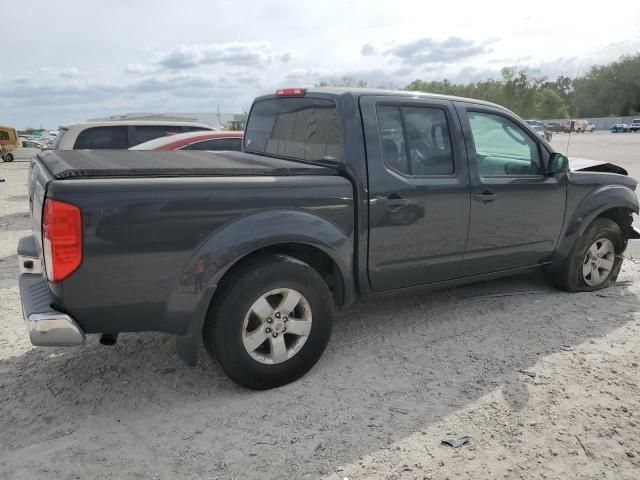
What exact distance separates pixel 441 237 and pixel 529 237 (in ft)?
3.42

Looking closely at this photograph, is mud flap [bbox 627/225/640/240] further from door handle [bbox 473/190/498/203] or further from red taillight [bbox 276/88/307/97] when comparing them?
red taillight [bbox 276/88/307/97]

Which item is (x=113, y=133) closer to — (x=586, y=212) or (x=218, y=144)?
(x=218, y=144)

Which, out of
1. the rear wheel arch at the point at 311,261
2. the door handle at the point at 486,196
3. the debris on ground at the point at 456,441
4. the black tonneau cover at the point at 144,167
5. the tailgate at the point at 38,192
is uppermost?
the black tonneau cover at the point at 144,167

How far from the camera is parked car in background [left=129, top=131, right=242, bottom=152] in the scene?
7074mm

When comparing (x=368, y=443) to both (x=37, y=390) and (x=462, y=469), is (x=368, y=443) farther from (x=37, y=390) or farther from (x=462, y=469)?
(x=37, y=390)

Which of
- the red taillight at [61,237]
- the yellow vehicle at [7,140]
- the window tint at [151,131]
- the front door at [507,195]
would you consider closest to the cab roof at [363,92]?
the front door at [507,195]

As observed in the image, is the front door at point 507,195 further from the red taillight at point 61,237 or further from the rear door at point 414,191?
the red taillight at point 61,237

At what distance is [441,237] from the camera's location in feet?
12.5

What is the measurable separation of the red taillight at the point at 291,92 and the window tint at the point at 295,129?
0.12 ft

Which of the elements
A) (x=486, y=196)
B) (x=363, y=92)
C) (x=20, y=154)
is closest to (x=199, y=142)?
(x=363, y=92)

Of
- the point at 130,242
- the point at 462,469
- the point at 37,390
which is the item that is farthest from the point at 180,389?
the point at 462,469

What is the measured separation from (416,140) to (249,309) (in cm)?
178

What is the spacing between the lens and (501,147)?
425cm

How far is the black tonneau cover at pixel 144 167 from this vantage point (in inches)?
105
